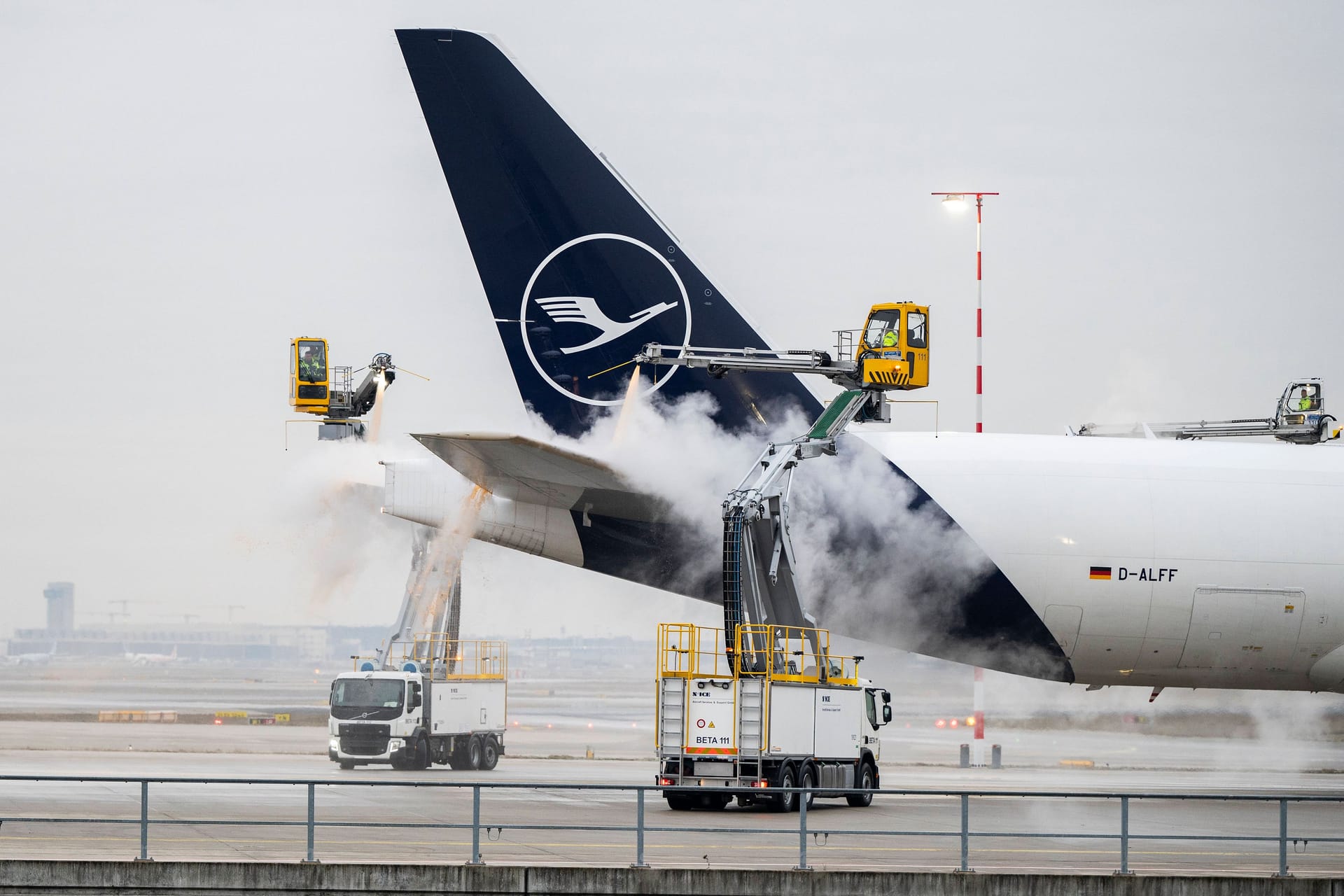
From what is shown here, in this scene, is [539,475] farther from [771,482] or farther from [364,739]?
[364,739]

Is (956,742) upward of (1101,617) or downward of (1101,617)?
downward

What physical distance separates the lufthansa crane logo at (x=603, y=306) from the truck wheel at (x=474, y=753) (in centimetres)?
922

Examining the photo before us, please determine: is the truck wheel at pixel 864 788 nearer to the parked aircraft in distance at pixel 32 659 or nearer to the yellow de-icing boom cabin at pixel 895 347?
the yellow de-icing boom cabin at pixel 895 347

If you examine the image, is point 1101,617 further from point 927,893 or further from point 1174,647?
point 927,893

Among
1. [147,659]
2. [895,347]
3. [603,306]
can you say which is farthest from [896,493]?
[147,659]

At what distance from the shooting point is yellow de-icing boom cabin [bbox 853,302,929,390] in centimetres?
2438

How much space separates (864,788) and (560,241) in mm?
9943

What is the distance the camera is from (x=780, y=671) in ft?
77.3

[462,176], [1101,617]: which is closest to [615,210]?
[462,176]

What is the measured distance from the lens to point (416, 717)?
30.6m

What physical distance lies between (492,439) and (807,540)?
277 inches

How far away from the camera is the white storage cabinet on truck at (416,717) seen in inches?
1200

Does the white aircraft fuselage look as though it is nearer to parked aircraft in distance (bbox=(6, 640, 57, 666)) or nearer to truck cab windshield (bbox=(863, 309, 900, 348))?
truck cab windshield (bbox=(863, 309, 900, 348))

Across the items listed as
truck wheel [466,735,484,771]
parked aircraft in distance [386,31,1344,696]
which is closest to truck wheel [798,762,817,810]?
parked aircraft in distance [386,31,1344,696]
